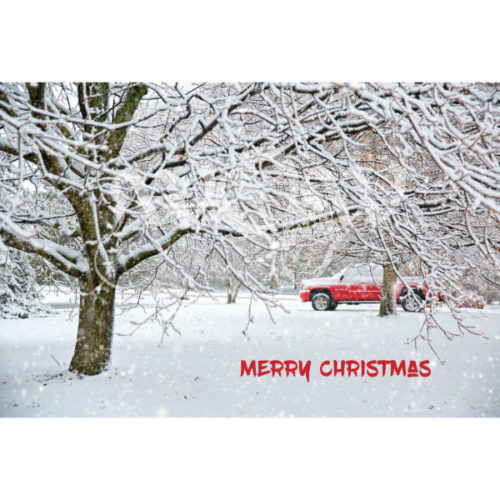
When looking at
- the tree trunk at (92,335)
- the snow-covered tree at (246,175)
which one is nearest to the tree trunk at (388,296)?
the snow-covered tree at (246,175)

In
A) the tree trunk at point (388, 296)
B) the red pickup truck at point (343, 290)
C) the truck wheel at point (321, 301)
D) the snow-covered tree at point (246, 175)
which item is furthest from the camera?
the truck wheel at point (321, 301)

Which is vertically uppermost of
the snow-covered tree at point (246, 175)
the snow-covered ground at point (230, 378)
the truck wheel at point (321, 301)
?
the snow-covered tree at point (246, 175)

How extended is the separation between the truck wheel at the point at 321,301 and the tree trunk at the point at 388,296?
155cm

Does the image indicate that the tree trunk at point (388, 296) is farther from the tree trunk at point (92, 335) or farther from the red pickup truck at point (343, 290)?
the tree trunk at point (92, 335)

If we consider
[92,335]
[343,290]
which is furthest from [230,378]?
[343,290]

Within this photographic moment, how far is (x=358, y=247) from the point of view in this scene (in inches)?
221

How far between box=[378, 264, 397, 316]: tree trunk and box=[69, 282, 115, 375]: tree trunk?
194 inches

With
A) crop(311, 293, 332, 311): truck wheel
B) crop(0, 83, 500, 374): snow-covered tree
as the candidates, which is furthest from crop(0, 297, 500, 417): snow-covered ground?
crop(311, 293, 332, 311): truck wheel

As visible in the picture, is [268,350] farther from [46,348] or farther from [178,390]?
[46,348]

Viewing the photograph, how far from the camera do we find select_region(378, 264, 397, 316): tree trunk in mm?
6711

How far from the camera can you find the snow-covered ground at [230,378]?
11.2 ft

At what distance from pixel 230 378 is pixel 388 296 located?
4270 mm

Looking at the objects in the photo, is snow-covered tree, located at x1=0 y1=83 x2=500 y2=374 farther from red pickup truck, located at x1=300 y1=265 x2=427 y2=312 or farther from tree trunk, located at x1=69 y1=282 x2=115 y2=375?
red pickup truck, located at x1=300 y1=265 x2=427 y2=312
